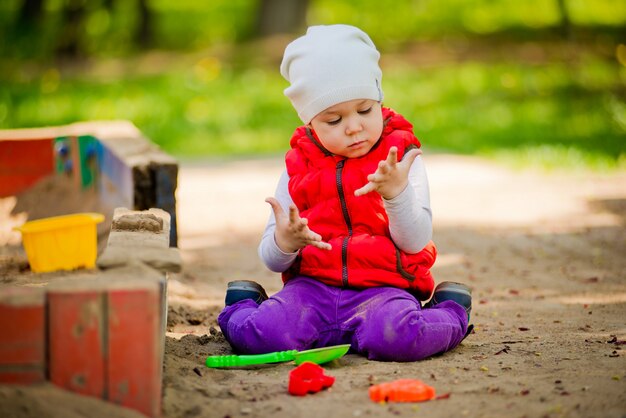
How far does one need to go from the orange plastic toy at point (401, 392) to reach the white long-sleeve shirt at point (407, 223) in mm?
597

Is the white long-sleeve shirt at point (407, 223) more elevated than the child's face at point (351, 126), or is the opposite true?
the child's face at point (351, 126)

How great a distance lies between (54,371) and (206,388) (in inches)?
20.7

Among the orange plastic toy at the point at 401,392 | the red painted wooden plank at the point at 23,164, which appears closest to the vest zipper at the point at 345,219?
the orange plastic toy at the point at 401,392

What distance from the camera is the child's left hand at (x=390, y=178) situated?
283 centimetres

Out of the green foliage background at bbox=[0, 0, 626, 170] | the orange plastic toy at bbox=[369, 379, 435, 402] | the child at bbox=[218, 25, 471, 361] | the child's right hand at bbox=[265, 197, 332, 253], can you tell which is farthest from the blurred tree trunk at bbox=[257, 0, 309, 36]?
the orange plastic toy at bbox=[369, 379, 435, 402]

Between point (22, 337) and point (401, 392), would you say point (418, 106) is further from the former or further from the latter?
point (22, 337)

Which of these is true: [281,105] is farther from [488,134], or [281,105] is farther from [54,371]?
[54,371]

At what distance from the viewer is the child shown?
9.91 feet

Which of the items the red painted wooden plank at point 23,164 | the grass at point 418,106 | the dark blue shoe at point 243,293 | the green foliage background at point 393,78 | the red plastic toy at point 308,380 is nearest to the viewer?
the red plastic toy at point 308,380

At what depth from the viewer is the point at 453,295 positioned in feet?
10.6

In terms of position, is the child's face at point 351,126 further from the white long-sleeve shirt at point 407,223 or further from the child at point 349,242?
the white long-sleeve shirt at point 407,223

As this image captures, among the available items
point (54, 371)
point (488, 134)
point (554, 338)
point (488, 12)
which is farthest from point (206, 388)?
point (488, 12)

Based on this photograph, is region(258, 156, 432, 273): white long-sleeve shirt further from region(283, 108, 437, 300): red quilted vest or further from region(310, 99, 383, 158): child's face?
region(310, 99, 383, 158): child's face

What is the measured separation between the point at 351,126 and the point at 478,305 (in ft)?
4.10
